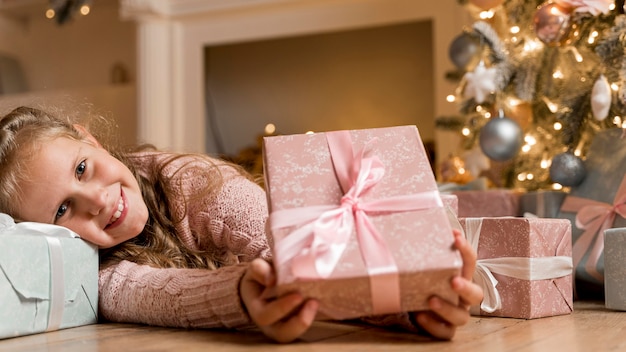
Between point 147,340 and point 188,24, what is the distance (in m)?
2.23

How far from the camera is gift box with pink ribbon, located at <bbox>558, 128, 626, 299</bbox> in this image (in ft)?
4.74

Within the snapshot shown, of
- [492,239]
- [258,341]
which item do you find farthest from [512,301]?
[258,341]

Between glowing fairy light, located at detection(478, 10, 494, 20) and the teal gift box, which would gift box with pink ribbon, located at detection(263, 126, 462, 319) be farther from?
glowing fairy light, located at detection(478, 10, 494, 20)

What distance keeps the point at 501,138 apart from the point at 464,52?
1.11 feet

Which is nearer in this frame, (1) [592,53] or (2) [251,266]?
(2) [251,266]

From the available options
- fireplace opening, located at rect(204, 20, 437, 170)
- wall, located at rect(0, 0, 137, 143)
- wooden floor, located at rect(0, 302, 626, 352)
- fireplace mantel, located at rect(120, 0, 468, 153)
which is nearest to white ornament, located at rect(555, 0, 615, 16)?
wooden floor, located at rect(0, 302, 626, 352)

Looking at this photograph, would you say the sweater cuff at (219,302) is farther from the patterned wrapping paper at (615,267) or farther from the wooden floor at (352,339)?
the patterned wrapping paper at (615,267)

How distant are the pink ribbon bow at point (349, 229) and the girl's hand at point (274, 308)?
34mm

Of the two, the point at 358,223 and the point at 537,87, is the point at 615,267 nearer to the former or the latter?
the point at 358,223

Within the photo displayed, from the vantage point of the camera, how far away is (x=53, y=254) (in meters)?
1.09

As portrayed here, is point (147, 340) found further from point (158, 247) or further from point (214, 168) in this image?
point (214, 168)

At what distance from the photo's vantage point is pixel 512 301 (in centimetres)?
118

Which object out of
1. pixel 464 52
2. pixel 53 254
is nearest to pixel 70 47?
pixel 464 52

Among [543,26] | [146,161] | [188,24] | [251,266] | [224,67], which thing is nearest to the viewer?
[251,266]
